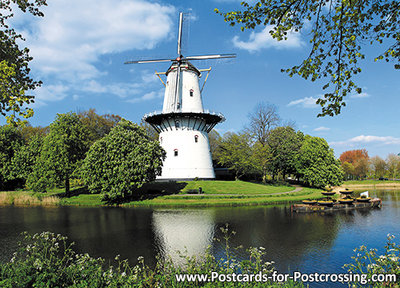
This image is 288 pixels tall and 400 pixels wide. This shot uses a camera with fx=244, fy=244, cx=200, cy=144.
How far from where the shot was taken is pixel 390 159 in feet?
289

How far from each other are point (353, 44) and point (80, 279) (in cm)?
902

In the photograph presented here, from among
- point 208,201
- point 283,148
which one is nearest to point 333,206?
point 208,201

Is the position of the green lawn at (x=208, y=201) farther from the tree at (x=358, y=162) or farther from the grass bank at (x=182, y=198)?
the tree at (x=358, y=162)

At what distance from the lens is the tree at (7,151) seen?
137 ft

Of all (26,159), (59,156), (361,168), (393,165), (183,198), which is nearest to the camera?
(183,198)

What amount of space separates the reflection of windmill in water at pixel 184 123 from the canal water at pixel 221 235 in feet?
59.9

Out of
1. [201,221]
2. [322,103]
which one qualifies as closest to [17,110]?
[322,103]

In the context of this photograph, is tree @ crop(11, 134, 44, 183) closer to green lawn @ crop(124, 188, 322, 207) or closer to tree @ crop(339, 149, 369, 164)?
green lawn @ crop(124, 188, 322, 207)

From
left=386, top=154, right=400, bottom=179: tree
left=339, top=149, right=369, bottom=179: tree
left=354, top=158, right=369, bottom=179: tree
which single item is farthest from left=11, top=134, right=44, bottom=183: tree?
left=386, top=154, right=400, bottom=179: tree

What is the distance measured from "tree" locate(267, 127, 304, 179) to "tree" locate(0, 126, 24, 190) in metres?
48.6

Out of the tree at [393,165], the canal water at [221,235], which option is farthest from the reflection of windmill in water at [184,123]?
the tree at [393,165]

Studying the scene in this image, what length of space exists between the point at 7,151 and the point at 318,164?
190ft

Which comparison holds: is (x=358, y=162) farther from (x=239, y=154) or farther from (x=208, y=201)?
(x=208, y=201)

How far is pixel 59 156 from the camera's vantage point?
33500mm
